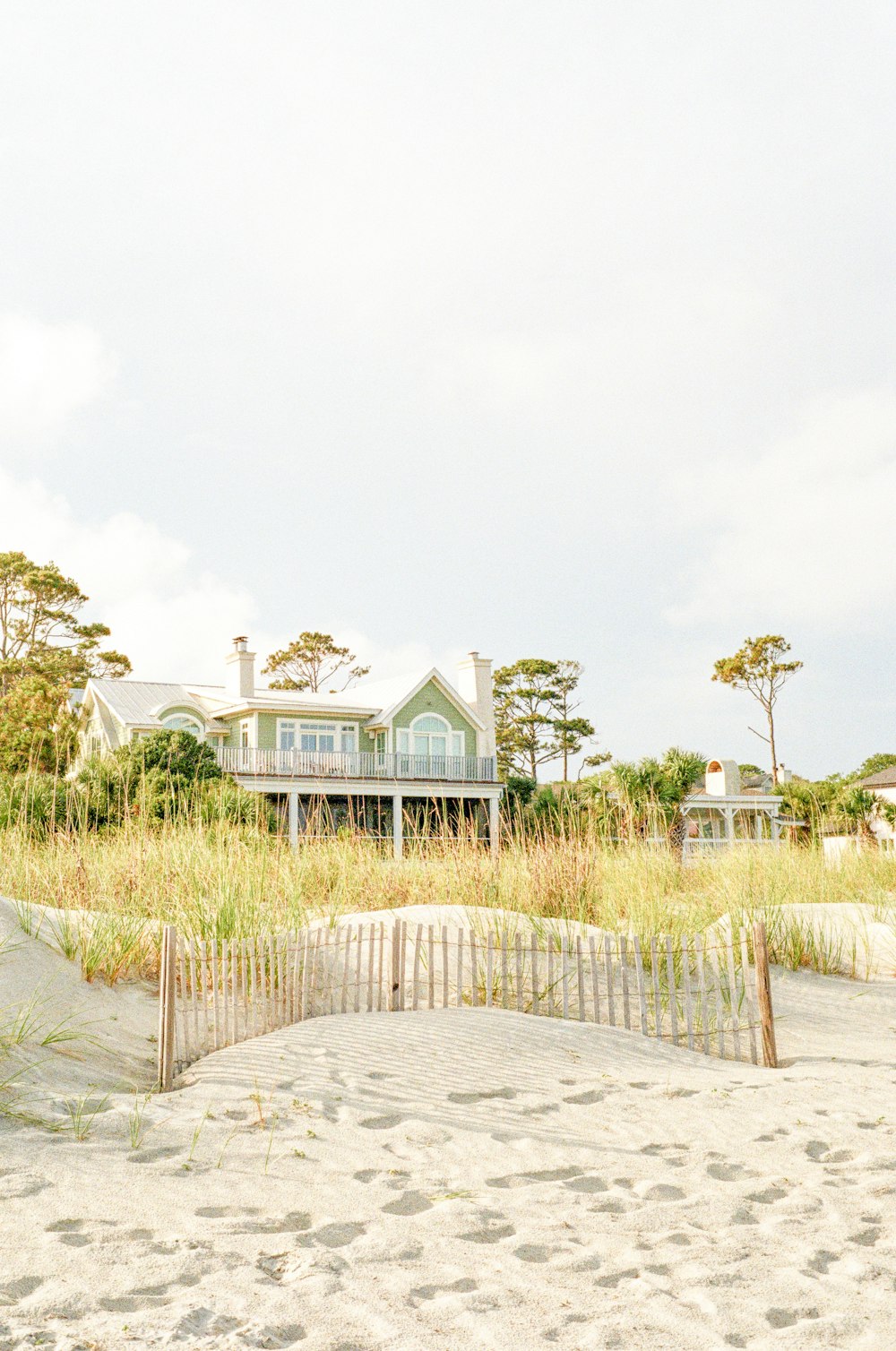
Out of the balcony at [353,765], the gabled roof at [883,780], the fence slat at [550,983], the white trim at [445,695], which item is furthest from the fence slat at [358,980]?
the gabled roof at [883,780]

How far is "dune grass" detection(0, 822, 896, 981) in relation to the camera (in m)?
8.12

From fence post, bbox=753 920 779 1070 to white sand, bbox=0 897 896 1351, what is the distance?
18cm

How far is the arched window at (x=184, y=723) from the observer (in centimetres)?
3029

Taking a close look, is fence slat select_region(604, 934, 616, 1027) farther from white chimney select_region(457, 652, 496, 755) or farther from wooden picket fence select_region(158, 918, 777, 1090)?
white chimney select_region(457, 652, 496, 755)

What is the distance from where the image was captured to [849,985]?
966 centimetres

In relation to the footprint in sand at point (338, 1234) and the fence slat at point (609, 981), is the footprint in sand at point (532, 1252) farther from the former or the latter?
the fence slat at point (609, 981)

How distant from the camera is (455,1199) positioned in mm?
4270

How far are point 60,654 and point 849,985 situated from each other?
30.3 m

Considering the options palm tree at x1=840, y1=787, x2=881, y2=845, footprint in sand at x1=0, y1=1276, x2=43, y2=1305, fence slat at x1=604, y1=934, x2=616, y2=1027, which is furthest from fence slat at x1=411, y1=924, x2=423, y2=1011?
palm tree at x1=840, y1=787, x2=881, y2=845

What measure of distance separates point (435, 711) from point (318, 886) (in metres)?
23.2

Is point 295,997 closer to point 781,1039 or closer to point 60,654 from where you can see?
point 781,1039

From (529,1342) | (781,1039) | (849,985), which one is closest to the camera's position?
(529,1342)

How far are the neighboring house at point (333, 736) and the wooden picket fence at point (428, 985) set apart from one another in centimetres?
2043

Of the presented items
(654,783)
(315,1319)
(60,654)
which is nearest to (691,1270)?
(315,1319)
